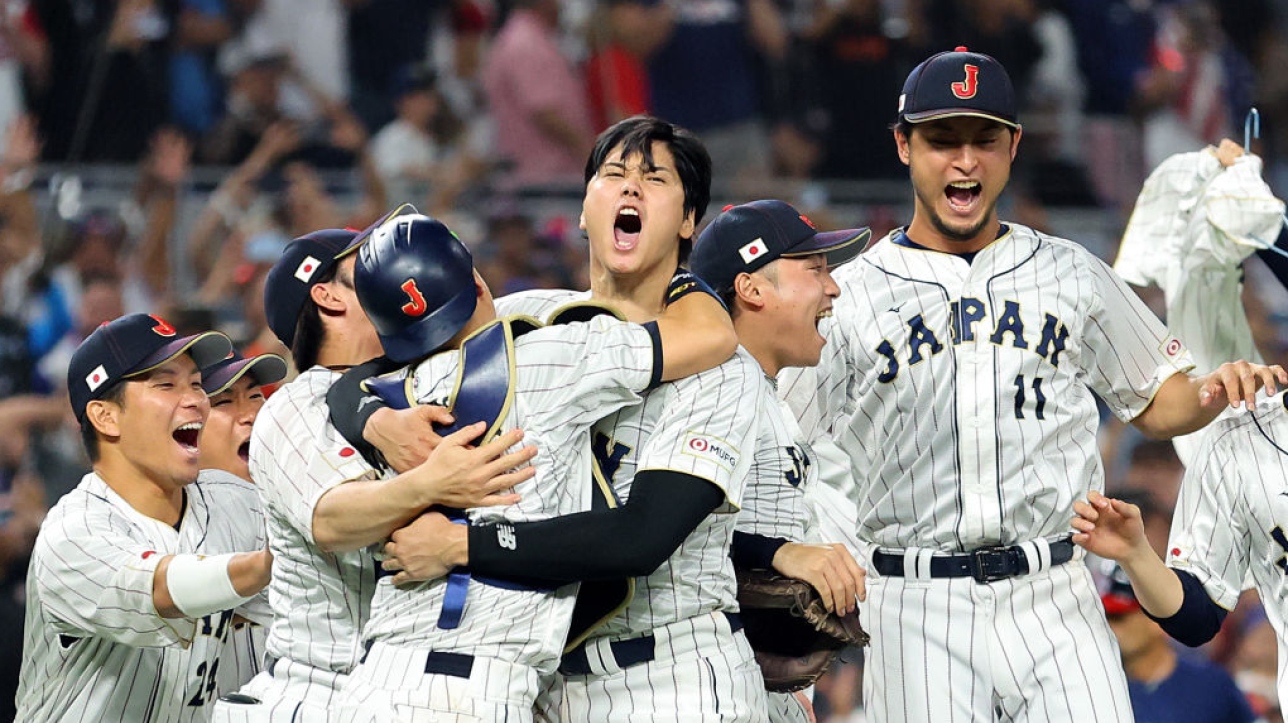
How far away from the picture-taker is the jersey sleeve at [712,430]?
310 centimetres

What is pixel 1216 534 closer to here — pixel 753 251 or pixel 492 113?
pixel 753 251

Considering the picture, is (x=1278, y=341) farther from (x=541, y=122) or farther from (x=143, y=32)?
(x=143, y=32)

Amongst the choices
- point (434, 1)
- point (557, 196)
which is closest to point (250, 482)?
point (557, 196)

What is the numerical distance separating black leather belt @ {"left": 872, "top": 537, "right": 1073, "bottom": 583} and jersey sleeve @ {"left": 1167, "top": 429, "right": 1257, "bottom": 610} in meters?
0.25

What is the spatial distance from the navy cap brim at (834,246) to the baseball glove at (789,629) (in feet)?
2.54

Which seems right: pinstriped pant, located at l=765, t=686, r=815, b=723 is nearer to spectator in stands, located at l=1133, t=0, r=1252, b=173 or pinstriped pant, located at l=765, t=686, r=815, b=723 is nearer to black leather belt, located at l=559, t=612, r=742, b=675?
black leather belt, located at l=559, t=612, r=742, b=675

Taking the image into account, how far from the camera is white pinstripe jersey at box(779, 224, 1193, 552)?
3816 millimetres

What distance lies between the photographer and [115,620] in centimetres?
369

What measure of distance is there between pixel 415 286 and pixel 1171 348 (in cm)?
192

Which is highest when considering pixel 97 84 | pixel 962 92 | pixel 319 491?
pixel 97 84

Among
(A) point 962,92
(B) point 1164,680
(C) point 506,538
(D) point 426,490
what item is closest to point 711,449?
(C) point 506,538

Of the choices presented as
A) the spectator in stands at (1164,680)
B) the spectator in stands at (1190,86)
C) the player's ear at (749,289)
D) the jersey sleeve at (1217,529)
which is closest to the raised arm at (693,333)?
the player's ear at (749,289)

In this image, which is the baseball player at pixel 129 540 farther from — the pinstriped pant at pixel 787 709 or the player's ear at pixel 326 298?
the pinstriped pant at pixel 787 709

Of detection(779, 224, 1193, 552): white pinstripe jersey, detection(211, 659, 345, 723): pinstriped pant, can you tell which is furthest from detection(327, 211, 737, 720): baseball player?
detection(779, 224, 1193, 552): white pinstripe jersey
